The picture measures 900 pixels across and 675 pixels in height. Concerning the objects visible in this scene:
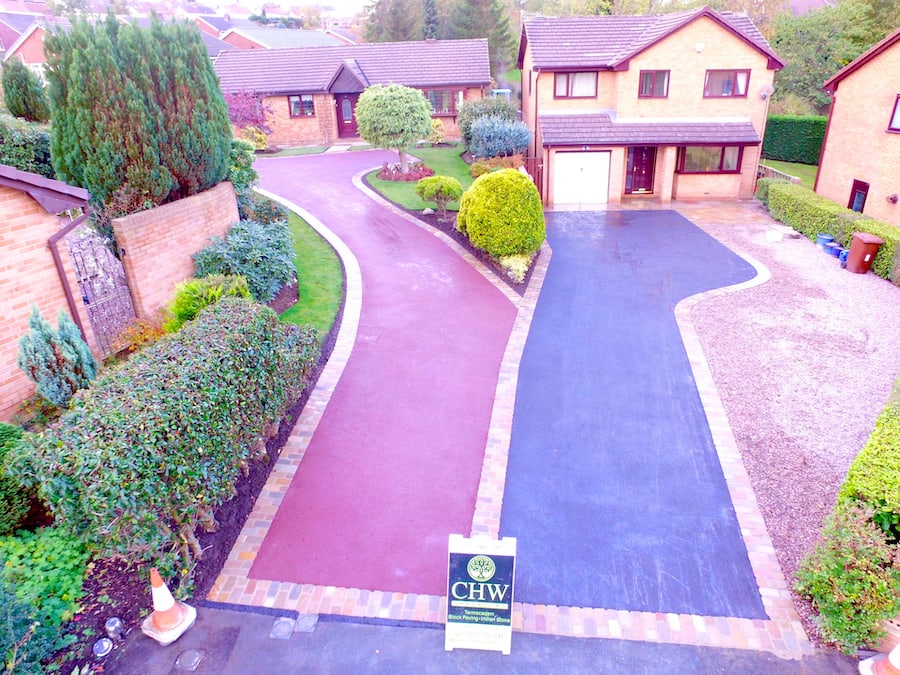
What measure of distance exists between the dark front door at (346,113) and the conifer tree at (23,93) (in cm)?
2240

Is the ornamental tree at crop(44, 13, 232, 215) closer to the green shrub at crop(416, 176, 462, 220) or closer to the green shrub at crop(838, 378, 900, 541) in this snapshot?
the green shrub at crop(416, 176, 462, 220)

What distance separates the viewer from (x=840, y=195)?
876 inches

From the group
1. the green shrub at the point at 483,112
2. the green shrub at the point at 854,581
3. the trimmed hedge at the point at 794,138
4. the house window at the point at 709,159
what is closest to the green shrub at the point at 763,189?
the house window at the point at 709,159

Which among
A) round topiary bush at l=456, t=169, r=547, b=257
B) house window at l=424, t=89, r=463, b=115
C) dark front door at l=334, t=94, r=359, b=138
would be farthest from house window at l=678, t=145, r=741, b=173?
dark front door at l=334, t=94, r=359, b=138

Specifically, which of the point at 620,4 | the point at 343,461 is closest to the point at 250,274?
the point at 343,461

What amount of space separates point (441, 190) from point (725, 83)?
43.6ft

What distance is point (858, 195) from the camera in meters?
21.2

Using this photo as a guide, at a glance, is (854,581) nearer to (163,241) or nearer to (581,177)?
(163,241)

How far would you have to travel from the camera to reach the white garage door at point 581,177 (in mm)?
24719

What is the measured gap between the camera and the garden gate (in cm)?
1080

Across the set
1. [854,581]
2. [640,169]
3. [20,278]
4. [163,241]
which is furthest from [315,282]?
[640,169]

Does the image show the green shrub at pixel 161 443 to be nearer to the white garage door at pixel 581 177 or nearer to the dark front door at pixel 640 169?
the white garage door at pixel 581 177

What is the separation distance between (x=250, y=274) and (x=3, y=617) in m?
8.92

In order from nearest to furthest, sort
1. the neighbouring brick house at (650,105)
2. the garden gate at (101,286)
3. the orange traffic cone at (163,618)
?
the orange traffic cone at (163,618), the garden gate at (101,286), the neighbouring brick house at (650,105)
